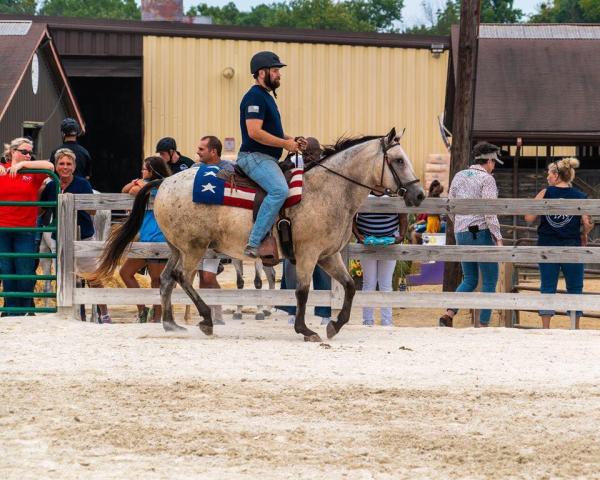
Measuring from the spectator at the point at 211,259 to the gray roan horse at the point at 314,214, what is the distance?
0.60m

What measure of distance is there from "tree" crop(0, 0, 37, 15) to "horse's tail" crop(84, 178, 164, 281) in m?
85.9

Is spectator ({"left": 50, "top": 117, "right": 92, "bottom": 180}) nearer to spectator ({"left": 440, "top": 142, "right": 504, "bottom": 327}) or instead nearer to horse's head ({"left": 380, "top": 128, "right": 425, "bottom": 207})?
horse's head ({"left": 380, "top": 128, "right": 425, "bottom": 207})

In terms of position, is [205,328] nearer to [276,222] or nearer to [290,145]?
[276,222]

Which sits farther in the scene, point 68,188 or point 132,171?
point 132,171

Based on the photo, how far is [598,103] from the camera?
89.9ft

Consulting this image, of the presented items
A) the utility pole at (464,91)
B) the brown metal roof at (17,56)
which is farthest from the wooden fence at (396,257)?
the brown metal roof at (17,56)

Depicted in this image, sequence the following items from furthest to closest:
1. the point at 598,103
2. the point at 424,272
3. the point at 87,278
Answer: the point at 598,103 < the point at 424,272 < the point at 87,278

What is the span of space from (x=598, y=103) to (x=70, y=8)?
3219 inches

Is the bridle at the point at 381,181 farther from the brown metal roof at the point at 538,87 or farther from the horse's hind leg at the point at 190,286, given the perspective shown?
the brown metal roof at the point at 538,87

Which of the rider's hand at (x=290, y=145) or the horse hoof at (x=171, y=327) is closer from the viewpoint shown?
the rider's hand at (x=290, y=145)

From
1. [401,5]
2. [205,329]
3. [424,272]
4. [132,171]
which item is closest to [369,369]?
[205,329]

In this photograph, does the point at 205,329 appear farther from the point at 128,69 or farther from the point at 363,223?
the point at 128,69

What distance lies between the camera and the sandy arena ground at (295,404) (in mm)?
6582

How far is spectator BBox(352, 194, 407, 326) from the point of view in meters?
12.6
